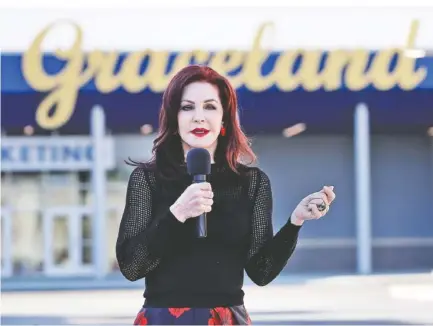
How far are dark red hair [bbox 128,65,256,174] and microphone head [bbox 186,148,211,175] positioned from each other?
18 cm

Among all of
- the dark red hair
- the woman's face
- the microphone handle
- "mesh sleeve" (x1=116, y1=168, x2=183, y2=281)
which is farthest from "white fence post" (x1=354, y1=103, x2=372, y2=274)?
the microphone handle

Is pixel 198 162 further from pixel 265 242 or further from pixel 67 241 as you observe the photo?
pixel 67 241

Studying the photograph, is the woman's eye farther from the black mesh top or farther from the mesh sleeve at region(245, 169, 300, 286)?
the mesh sleeve at region(245, 169, 300, 286)

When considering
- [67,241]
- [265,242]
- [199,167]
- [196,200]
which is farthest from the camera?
[67,241]

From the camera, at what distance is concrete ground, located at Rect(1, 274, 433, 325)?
1180 centimetres

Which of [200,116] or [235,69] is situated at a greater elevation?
[235,69]

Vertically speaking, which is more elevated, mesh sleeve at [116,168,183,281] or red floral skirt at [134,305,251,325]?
mesh sleeve at [116,168,183,281]

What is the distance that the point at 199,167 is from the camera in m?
2.48

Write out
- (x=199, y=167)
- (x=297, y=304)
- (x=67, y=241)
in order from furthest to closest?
1. (x=67, y=241)
2. (x=297, y=304)
3. (x=199, y=167)

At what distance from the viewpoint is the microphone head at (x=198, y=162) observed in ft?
8.13

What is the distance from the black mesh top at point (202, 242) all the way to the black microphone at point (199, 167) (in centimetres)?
7

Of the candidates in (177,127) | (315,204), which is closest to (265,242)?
(315,204)

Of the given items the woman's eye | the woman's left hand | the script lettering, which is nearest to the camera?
the woman's left hand

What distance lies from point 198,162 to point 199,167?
2 centimetres
